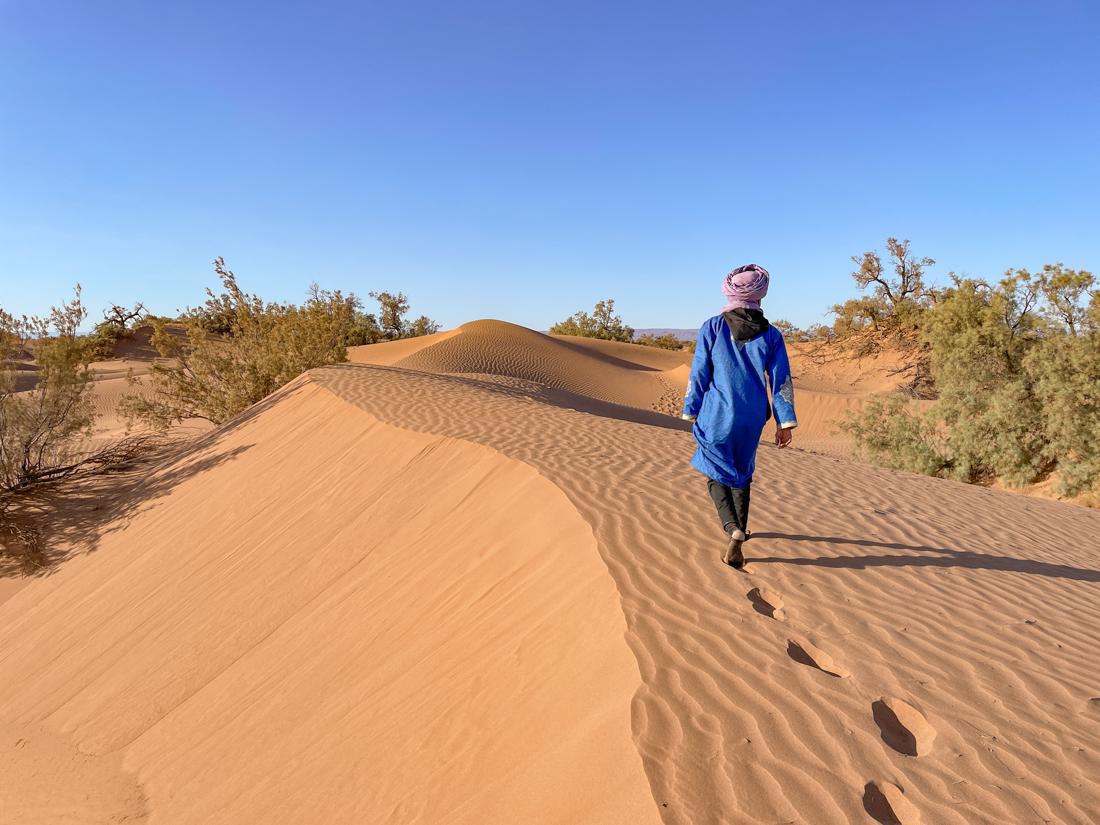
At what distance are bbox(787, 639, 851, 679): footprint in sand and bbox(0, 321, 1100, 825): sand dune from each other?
12mm

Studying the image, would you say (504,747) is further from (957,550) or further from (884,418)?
(884,418)

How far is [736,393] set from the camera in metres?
3.82

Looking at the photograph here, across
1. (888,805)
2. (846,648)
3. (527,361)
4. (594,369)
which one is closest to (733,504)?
(846,648)

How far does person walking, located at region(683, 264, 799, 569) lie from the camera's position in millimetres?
3789

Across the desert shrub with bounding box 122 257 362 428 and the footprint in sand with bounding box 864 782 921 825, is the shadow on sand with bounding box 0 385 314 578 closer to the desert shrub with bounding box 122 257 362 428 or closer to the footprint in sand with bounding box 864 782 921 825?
the desert shrub with bounding box 122 257 362 428

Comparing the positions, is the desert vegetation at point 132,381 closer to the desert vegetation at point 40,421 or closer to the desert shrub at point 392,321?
the desert vegetation at point 40,421

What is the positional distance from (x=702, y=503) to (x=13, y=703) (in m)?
5.89

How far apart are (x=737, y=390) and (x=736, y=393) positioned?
0.02 meters

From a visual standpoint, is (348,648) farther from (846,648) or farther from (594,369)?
(594,369)

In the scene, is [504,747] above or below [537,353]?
below

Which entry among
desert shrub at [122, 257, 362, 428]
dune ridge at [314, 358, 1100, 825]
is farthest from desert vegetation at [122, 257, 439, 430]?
dune ridge at [314, 358, 1100, 825]

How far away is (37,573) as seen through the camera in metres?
7.18

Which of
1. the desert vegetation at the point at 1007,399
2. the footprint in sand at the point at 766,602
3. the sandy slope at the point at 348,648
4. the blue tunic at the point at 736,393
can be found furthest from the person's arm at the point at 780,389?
the desert vegetation at the point at 1007,399

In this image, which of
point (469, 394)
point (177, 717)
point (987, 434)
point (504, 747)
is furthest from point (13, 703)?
point (987, 434)
